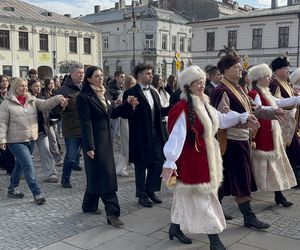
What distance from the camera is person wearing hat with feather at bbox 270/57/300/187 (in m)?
6.53

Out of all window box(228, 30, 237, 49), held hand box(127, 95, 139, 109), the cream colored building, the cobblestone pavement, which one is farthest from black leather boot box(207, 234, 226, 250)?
window box(228, 30, 237, 49)

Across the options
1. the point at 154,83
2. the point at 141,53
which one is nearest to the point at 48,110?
the point at 154,83

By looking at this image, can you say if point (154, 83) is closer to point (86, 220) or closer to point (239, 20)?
point (86, 220)

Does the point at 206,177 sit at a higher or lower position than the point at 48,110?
lower

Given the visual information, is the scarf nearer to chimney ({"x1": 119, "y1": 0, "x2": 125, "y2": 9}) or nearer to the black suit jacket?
the black suit jacket

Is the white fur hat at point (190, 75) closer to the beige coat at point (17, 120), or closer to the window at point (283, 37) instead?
the beige coat at point (17, 120)

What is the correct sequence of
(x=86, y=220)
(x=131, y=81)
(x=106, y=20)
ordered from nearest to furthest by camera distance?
(x=86, y=220) < (x=131, y=81) < (x=106, y=20)

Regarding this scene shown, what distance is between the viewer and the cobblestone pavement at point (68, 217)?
15.8 feet

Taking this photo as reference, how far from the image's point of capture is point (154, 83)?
26.9 feet

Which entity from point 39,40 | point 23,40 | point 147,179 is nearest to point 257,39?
point 39,40

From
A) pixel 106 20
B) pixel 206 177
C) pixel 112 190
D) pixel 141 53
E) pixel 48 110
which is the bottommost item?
pixel 112 190

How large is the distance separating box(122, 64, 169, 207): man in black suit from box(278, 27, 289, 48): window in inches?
1460

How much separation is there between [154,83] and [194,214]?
4.29 meters

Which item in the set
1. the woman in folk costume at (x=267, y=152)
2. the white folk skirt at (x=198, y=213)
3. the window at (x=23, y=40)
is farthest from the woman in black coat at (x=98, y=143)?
the window at (x=23, y=40)
